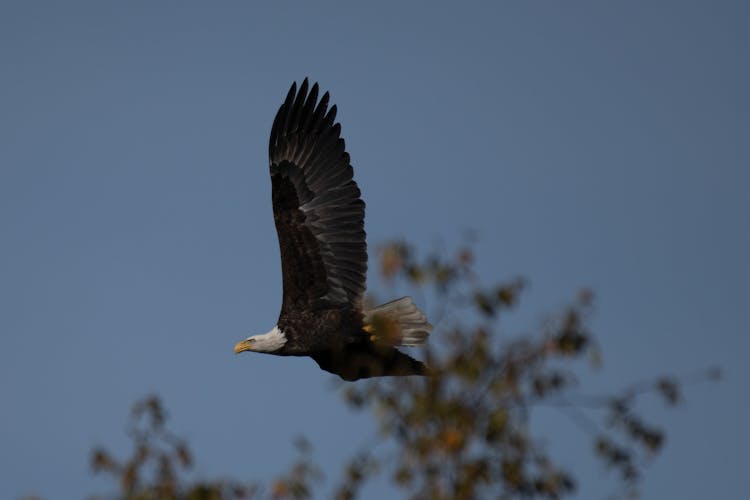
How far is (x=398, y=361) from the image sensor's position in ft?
35.4

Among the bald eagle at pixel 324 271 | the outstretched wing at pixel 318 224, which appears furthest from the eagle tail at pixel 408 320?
the outstretched wing at pixel 318 224

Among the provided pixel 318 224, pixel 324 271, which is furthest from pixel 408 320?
pixel 318 224

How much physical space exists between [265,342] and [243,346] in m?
0.33

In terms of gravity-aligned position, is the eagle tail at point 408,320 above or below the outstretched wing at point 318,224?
below

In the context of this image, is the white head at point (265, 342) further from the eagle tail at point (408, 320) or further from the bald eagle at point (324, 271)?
the eagle tail at point (408, 320)

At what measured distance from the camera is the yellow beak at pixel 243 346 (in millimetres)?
11836

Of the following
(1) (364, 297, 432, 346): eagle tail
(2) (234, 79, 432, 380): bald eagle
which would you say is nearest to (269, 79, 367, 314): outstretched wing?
(2) (234, 79, 432, 380): bald eagle

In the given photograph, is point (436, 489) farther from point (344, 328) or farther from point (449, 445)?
point (344, 328)

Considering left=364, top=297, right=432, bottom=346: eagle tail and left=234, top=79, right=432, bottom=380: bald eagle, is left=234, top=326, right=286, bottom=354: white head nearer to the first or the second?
left=234, top=79, right=432, bottom=380: bald eagle

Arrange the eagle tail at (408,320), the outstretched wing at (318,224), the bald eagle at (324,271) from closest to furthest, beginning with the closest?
the eagle tail at (408,320)
the bald eagle at (324,271)
the outstretched wing at (318,224)

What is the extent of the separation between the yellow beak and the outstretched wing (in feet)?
1.85

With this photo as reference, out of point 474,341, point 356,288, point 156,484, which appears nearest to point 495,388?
point 474,341

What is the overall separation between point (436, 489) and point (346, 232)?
6610mm

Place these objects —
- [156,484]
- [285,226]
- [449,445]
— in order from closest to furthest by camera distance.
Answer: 1. [449,445]
2. [156,484]
3. [285,226]
